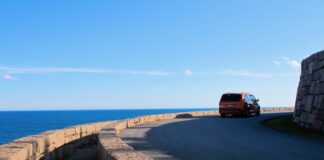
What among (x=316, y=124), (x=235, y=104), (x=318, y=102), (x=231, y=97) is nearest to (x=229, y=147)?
(x=316, y=124)

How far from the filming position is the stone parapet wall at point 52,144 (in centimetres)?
1067

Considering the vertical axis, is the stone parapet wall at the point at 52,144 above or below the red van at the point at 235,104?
below

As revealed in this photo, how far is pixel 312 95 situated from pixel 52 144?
14689mm

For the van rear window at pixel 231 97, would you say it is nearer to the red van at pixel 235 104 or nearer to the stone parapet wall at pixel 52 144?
the red van at pixel 235 104

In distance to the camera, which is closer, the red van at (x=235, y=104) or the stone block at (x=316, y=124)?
the stone block at (x=316, y=124)

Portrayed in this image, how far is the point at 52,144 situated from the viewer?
1486cm

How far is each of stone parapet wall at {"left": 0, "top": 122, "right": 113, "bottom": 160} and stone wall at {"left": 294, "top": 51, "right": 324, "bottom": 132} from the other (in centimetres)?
1050

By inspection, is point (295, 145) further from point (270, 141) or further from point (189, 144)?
point (189, 144)

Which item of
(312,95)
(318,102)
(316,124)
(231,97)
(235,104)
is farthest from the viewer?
(231,97)

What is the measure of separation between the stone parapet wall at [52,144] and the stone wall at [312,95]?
1050 cm

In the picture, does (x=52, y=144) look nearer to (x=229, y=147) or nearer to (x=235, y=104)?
(x=229, y=147)

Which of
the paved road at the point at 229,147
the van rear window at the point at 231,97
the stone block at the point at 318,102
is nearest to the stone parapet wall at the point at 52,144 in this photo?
the paved road at the point at 229,147

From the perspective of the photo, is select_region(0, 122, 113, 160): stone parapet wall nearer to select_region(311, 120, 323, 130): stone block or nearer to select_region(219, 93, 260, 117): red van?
select_region(311, 120, 323, 130): stone block

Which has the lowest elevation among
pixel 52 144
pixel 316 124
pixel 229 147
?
pixel 229 147
